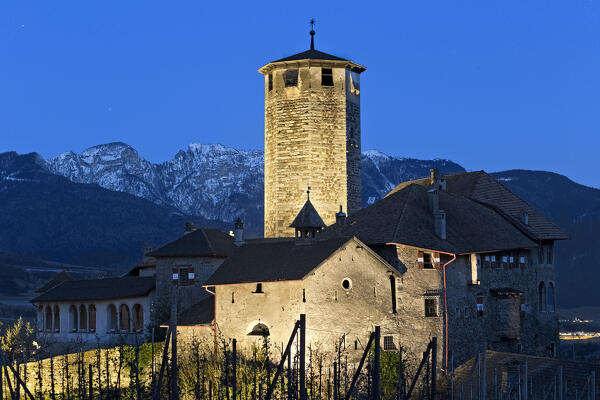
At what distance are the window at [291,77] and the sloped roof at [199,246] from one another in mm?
11629

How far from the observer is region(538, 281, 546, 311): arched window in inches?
2253

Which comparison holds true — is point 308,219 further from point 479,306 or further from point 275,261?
point 479,306

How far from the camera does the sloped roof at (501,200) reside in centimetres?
5923

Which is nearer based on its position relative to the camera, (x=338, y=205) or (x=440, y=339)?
(x=440, y=339)

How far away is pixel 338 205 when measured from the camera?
65.8 m

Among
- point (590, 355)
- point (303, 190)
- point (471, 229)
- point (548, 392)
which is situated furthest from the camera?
point (590, 355)

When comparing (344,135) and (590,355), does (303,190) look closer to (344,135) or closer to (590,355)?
(344,135)

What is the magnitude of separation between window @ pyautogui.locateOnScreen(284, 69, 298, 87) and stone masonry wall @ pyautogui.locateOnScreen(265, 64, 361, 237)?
0.23 metres

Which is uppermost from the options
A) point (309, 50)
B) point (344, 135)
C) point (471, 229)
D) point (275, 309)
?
point (309, 50)

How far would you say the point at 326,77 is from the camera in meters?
65.9

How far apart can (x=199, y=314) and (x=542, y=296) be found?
64.6ft

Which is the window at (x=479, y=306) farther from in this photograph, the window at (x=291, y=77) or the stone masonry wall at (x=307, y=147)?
the window at (x=291, y=77)

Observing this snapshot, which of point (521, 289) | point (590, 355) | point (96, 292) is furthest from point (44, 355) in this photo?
point (590, 355)

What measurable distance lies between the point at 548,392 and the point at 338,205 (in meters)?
26.3
